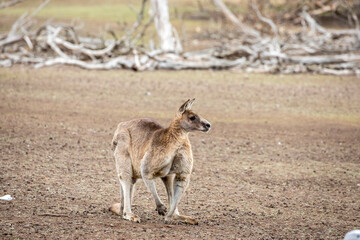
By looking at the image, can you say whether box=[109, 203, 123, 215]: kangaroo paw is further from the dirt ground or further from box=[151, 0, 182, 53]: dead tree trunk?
box=[151, 0, 182, 53]: dead tree trunk

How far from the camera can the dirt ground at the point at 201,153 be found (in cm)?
552

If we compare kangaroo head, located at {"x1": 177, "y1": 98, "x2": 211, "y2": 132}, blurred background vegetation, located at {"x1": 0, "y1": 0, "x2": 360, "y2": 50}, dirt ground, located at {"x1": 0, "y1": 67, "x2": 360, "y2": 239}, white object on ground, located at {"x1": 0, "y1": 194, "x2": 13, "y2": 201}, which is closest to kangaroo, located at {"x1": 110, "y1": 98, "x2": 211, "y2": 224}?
kangaroo head, located at {"x1": 177, "y1": 98, "x2": 211, "y2": 132}

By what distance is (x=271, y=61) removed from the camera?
53.7ft

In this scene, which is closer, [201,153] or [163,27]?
[201,153]

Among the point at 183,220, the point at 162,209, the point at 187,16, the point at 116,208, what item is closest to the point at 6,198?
the point at 116,208

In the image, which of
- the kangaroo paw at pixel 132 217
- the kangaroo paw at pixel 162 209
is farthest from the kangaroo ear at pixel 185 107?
the kangaroo paw at pixel 132 217

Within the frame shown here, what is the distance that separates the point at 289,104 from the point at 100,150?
5.50 meters

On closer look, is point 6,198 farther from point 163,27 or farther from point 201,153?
point 163,27

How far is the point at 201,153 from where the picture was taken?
29.0 feet

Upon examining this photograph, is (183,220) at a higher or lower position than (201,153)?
higher

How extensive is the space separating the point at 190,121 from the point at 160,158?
451 millimetres

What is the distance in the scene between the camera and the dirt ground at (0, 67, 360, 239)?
5520mm

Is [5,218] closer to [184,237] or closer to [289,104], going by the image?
[184,237]

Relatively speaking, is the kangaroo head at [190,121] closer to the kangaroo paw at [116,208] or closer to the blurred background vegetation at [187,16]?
the kangaroo paw at [116,208]
